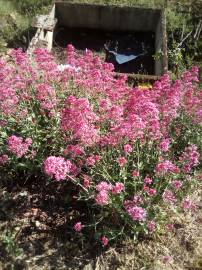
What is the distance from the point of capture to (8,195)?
494 centimetres

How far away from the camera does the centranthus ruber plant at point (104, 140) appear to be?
13.0 ft

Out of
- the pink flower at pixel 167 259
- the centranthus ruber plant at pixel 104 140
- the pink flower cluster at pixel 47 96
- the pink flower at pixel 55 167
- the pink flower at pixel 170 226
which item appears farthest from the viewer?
the pink flower cluster at pixel 47 96

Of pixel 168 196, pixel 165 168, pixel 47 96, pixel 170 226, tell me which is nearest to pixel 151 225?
pixel 168 196

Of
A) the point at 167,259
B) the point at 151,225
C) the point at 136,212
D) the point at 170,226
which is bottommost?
the point at 167,259

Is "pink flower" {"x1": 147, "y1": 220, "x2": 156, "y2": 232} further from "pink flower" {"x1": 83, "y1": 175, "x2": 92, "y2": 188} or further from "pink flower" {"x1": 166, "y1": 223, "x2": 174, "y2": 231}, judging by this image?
"pink flower" {"x1": 83, "y1": 175, "x2": 92, "y2": 188}

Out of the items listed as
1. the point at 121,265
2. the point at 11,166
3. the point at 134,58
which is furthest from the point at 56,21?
the point at 121,265

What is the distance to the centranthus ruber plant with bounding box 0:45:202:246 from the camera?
3.97 m

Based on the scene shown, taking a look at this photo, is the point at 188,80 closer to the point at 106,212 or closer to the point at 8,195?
the point at 106,212

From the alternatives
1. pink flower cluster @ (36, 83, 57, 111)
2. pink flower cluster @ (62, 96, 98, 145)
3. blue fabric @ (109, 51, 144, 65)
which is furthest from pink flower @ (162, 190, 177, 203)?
blue fabric @ (109, 51, 144, 65)

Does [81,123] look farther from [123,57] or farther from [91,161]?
[123,57]

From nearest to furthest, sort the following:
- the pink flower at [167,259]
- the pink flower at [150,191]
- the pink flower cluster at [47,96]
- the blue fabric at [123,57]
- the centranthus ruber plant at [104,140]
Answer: the pink flower at [150,191] < the centranthus ruber plant at [104,140] < the pink flower at [167,259] < the pink flower cluster at [47,96] < the blue fabric at [123,57]

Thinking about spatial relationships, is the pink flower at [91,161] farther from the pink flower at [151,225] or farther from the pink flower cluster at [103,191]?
the pink flower at [151,225]

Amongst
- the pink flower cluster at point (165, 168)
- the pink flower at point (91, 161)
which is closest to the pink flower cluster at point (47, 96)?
the pink flower at point (91, 161)

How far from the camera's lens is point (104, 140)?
4070mm
